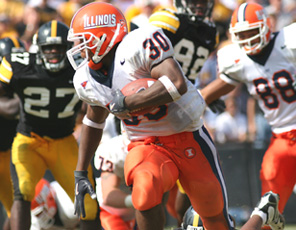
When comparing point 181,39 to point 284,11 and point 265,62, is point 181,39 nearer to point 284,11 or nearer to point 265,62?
point 265,62

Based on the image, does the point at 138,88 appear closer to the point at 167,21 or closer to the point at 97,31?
the point at 97,31

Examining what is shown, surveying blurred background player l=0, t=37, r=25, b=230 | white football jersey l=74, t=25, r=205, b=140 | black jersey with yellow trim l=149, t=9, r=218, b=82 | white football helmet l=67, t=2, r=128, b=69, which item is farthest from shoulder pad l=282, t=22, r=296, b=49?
blurred background player l=0, t=37, r=25, b=230

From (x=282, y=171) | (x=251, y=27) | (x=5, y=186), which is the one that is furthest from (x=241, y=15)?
(x=5, y=186)

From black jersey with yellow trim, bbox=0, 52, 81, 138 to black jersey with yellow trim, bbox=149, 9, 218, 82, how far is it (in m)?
0.95

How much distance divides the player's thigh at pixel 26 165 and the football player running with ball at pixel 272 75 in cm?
177

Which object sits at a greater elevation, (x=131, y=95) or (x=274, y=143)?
(x=131, y=95)

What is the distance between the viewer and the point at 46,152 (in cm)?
509

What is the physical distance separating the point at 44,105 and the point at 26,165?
53 centimetres

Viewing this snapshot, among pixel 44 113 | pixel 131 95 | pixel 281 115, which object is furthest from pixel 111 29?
pixel 281 115

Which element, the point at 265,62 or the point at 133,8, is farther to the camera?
the point at 133,8

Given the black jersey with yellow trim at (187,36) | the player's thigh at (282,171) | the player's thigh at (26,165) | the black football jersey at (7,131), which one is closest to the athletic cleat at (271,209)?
the player's thigh at (282,171)

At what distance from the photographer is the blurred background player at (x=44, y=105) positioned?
4977 millimetres

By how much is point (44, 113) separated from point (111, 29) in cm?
153

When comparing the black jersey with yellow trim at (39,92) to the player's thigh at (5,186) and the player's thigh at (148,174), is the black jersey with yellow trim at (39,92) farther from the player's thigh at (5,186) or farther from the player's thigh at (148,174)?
the player's thigh at (148,174)
